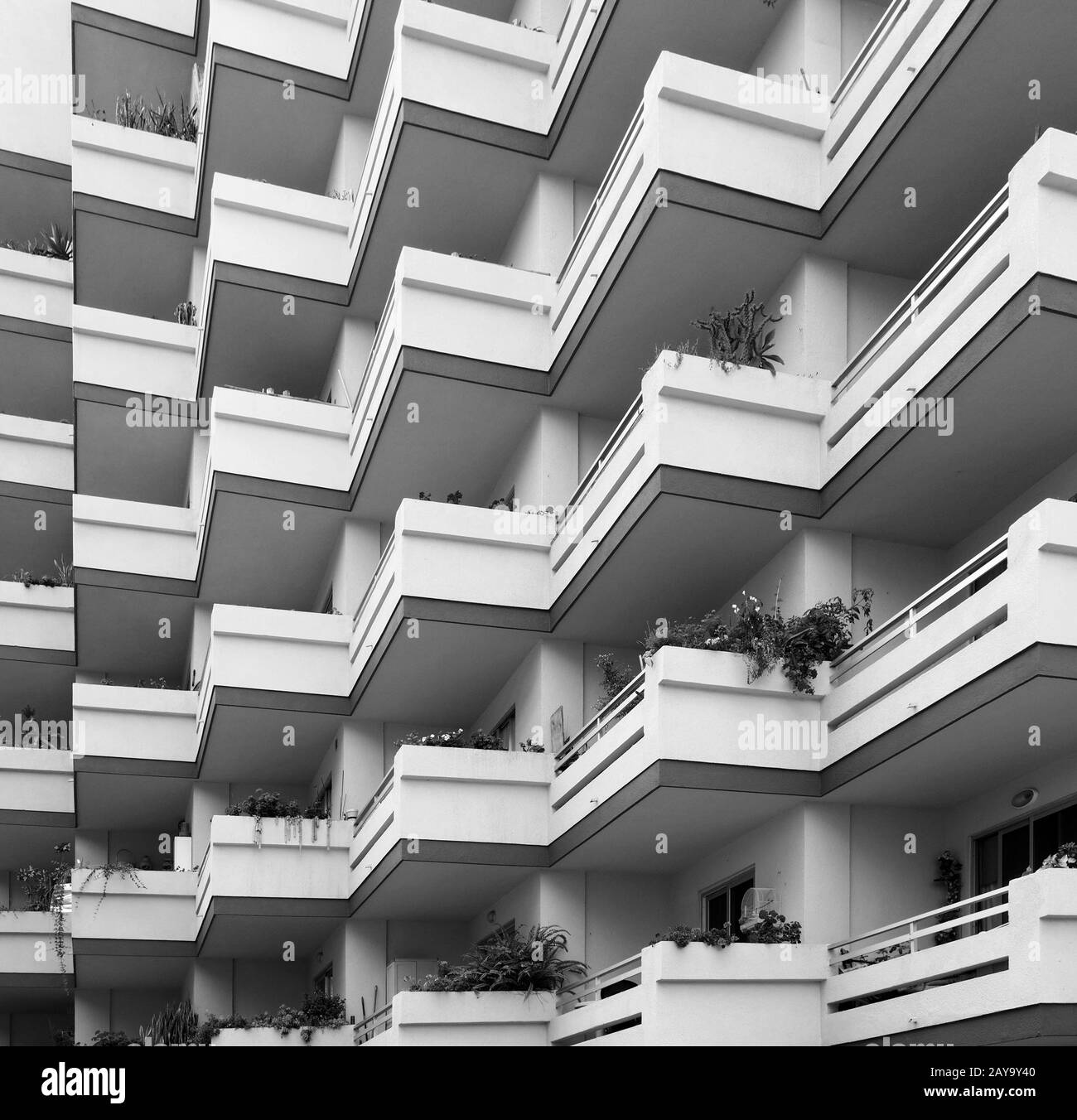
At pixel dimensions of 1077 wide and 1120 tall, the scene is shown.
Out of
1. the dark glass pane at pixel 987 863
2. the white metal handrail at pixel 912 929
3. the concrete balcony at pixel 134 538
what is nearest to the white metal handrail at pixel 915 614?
the dark glass pane at pixel 987 863

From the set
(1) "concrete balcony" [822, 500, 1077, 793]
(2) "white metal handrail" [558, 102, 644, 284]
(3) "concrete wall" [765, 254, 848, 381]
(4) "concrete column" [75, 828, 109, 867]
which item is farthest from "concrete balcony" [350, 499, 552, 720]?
(4) "concrete column" [75, 828, 109, 867]

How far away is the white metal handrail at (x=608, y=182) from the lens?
2156 centimetres

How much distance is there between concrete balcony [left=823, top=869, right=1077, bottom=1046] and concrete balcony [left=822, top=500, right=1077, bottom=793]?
1.97 m

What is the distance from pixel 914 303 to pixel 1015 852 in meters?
6.98

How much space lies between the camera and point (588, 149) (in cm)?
2623

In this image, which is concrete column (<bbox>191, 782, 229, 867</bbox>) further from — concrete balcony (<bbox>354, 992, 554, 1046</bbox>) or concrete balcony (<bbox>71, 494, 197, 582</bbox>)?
concrete balcony (<bbox>354, 992, 554, 1046</bbox>)

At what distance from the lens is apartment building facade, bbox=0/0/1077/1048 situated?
17516 mm

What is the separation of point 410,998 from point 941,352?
1225 centimetres

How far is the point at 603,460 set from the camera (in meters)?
22.8

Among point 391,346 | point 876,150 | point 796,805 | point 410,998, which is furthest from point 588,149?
point 410,998

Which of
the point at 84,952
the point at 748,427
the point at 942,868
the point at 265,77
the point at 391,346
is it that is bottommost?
the point at 84,952

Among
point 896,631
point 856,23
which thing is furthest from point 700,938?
point 856,23

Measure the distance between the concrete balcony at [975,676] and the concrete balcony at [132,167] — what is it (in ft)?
86.0
